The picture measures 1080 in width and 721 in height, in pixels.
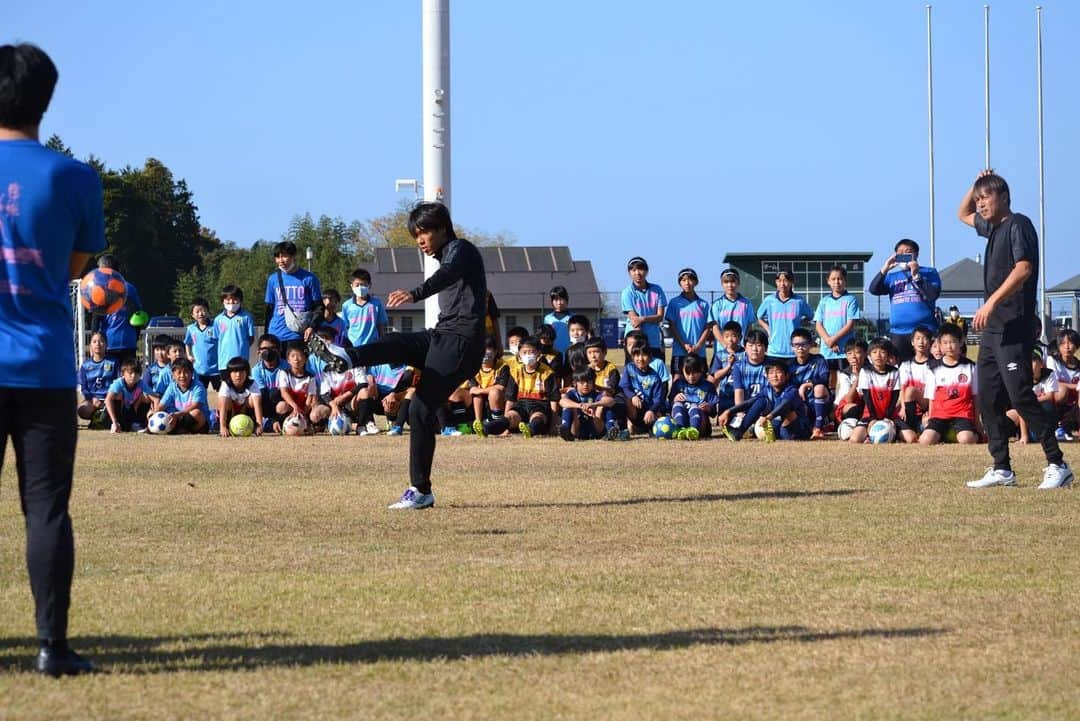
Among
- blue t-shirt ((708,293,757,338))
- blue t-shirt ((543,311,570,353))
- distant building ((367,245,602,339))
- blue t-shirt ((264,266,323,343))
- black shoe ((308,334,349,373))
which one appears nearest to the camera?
black shoe ((308,334,349,373))

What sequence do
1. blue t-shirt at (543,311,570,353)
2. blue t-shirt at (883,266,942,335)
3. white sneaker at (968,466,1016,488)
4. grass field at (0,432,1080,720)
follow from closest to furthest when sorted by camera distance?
grass field at (0,432,1080,720)
white sneaker at (968,466,1016,488)
blue t-shirt at (883,266,942,335)
blue t-shirt at (543,311,570,353)

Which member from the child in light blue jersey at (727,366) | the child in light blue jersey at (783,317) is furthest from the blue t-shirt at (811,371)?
the child in light blue jersey at (783,317)

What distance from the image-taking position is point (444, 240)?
10031 mm

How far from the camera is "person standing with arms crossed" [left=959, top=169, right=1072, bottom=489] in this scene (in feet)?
35.6

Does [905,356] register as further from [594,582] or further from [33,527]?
[33,527]

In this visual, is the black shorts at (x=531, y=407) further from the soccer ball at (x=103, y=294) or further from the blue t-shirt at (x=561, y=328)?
the soccer ball at (x=103, y=294)

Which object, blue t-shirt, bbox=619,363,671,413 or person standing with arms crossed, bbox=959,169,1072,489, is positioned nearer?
person standing with arms crossed, bbox=959,169,1072,489

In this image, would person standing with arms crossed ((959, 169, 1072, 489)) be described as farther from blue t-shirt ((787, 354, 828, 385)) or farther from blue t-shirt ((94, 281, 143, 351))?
blue t-shirt ((94, 281, 143, 351))

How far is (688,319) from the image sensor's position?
66.1ft

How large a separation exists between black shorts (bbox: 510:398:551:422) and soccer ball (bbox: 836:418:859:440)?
364cm

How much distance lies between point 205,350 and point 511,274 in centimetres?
4712

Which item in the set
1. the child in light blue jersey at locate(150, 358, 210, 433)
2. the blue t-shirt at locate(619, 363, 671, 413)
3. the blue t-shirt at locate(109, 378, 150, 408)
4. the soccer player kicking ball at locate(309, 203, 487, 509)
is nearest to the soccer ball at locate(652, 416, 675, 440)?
the blue t-shirt at locate(619, 363, 671, 413)

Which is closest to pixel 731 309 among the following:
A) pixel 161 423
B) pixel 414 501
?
pixel 161 423

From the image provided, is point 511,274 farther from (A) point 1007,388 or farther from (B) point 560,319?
(A) point 1007,388
